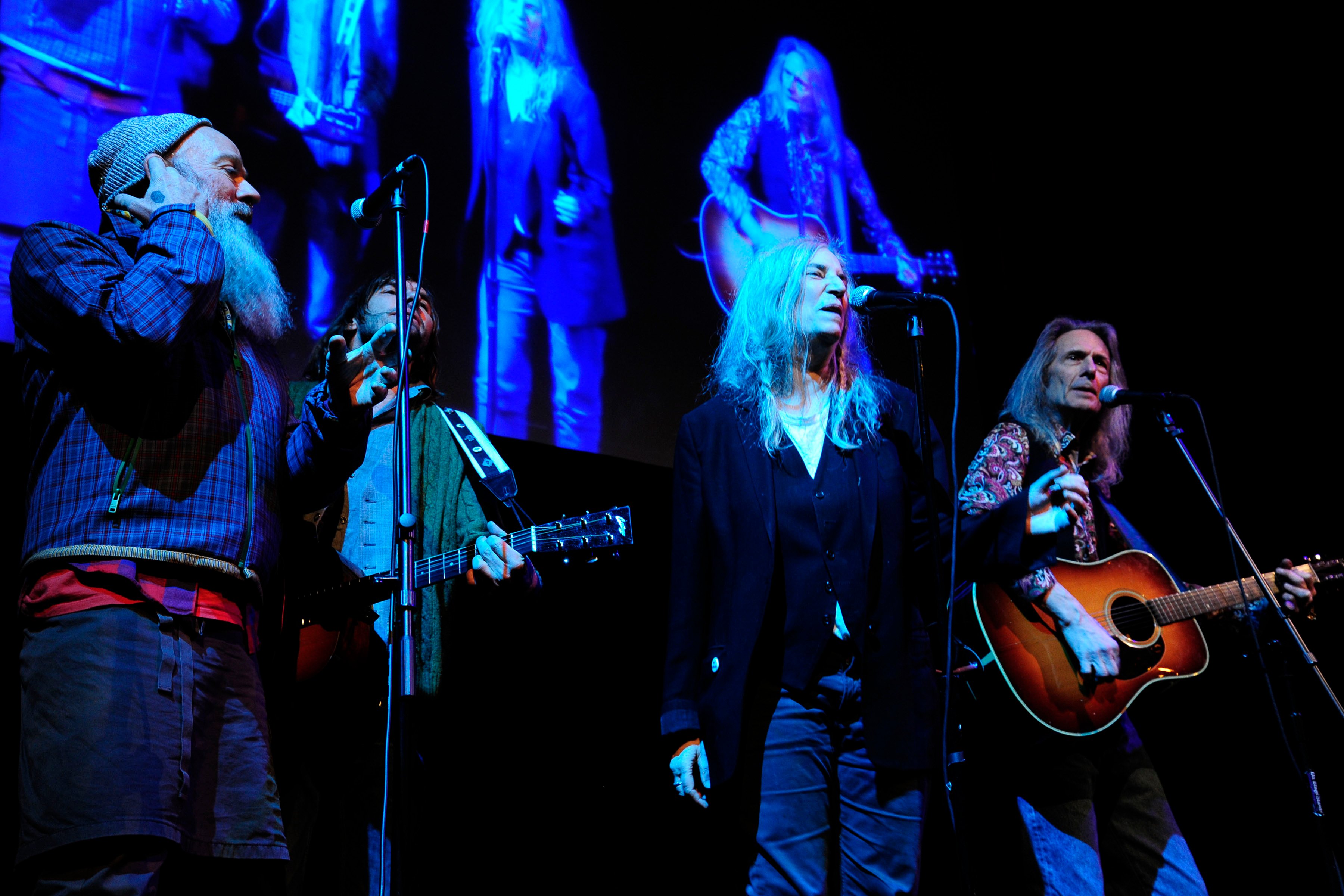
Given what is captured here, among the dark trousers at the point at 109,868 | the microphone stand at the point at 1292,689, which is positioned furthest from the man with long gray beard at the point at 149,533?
the microphone stand at the point at 1292,689

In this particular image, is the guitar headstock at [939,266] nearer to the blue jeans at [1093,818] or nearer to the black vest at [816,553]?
the blue jeans at [1093,818]

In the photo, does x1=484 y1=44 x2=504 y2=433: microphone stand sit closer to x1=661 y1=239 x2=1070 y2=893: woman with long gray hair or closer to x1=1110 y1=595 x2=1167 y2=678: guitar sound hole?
x1=661 y1=239 x2=1070 y2=893: woman with long gray hair

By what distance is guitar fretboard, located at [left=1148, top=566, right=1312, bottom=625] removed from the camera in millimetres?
3436

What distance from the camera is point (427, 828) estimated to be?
3492 mm

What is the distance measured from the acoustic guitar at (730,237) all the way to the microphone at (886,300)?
1.82 meters

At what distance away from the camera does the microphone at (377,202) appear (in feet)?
6.94

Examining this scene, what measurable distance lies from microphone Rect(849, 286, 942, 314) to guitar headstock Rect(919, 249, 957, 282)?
2.59 metres

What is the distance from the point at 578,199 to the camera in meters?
3.96

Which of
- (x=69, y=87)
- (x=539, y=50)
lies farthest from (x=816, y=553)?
(x=539, y=50)

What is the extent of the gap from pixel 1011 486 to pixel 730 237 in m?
1.77

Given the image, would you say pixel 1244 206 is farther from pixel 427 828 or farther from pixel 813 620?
pixel 427 828

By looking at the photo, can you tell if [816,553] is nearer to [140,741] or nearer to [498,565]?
[498,565]

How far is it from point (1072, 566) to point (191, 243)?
2870mm

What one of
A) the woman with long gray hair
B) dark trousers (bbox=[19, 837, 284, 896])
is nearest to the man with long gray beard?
dark trousers (bbox=[19, 837, 284, 896])
